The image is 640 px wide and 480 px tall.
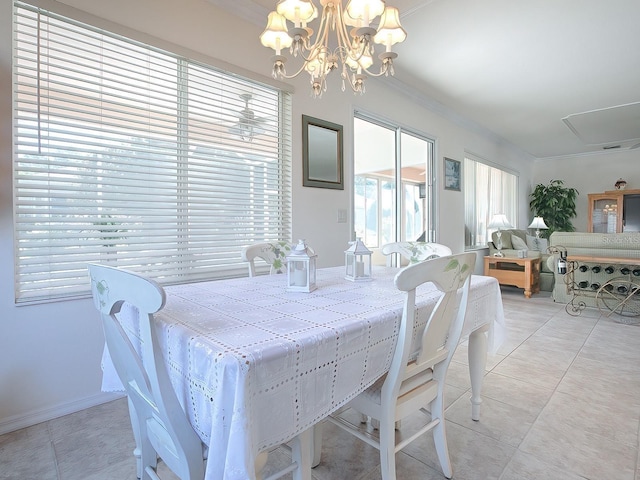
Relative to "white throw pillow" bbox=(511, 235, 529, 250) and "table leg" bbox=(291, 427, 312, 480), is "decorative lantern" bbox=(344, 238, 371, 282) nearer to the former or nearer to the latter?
"table leg" bbox=(291, 427, 312, 480)

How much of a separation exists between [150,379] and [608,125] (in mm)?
6942

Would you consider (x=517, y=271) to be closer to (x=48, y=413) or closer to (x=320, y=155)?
(x=320, y=155)

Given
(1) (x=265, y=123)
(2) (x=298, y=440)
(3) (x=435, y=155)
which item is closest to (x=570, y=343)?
(3) (x=435, y=155)

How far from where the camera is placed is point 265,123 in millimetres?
2660

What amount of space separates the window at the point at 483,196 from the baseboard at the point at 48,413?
5004 mm

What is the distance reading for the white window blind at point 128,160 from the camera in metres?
1.74

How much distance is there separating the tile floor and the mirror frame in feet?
5.85

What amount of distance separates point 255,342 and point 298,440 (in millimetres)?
403

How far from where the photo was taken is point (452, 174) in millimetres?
4867

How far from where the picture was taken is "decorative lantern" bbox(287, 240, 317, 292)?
55.5 inches

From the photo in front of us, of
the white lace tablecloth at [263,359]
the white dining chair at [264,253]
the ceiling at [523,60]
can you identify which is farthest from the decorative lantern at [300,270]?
the ceiling at [523,60]

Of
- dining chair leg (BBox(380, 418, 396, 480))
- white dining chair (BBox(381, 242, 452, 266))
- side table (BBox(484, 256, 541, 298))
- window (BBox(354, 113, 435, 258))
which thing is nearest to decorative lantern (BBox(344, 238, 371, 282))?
white dining chair (BBox(381, 242, 452, 266))

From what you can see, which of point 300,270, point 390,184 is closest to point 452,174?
point 390,184

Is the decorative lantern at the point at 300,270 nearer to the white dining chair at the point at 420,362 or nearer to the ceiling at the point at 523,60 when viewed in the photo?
the white dining chair at the point at 420,362
